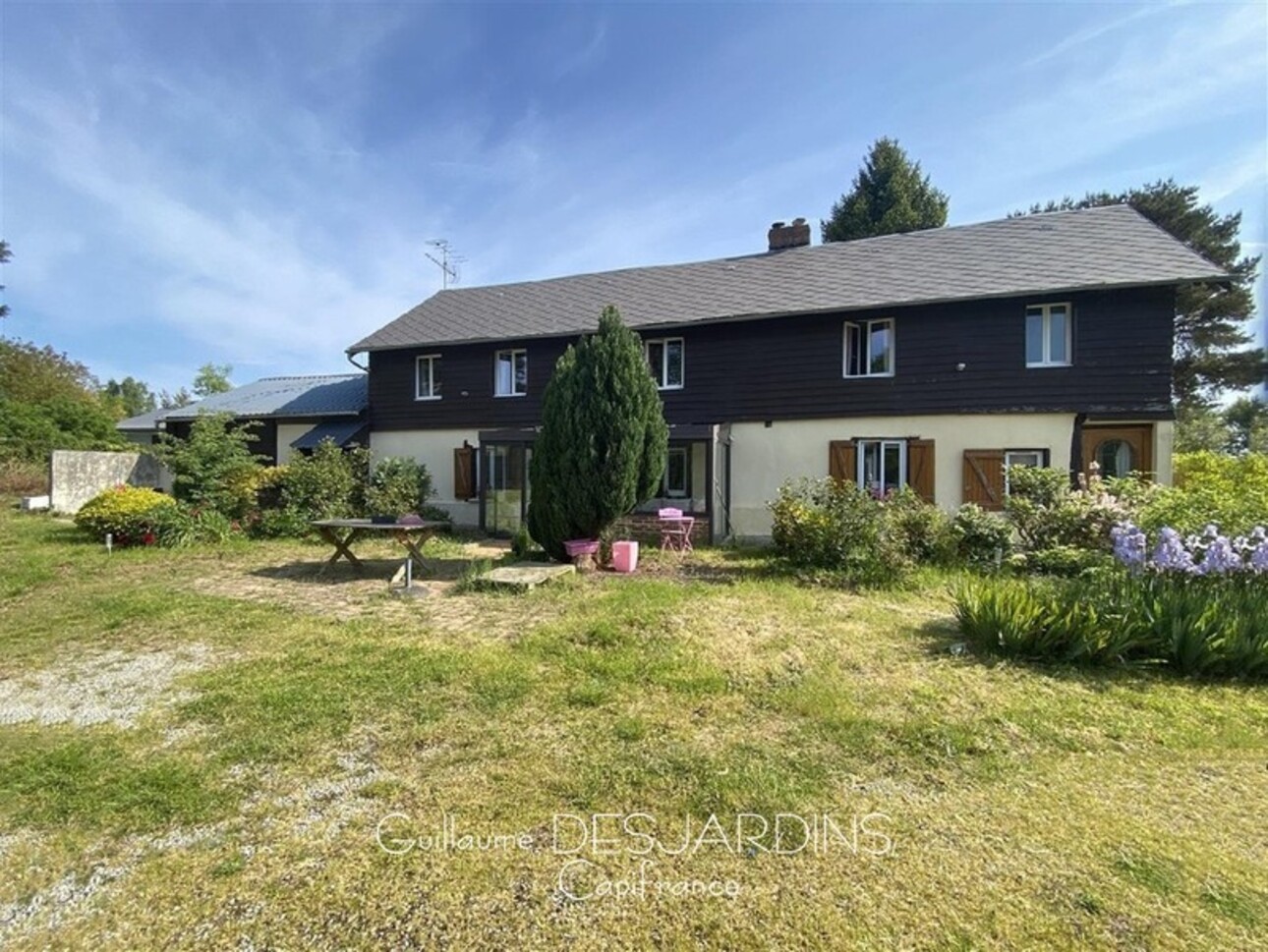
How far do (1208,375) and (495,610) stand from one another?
1226 inches

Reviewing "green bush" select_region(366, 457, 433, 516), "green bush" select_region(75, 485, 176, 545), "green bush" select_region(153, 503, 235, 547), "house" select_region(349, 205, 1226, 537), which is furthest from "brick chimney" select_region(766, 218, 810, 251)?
"green bush" select_region(75, 485, 176, 545)

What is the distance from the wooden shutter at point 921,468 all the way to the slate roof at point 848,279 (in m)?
3.04

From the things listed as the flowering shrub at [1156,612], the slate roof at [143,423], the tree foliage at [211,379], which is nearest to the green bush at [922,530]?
the flowering shrub at [1156,612]

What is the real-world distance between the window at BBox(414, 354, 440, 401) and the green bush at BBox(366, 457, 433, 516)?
2.32 m

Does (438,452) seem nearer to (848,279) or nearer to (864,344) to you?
(864,344)

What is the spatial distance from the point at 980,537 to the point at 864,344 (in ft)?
19.0

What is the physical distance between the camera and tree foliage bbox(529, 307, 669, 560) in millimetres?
8500

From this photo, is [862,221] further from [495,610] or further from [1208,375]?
[495,610]

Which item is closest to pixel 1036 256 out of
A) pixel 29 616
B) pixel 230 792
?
pixel 230 792

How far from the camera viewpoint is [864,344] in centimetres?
1316

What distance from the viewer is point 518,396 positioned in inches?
627

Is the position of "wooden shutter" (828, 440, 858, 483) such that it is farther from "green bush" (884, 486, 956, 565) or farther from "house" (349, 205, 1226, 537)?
"green bush" (884, 486, 956, 565)

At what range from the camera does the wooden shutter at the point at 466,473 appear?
15953 millimetres

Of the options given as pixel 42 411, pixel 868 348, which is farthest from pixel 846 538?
pixel 42 411
